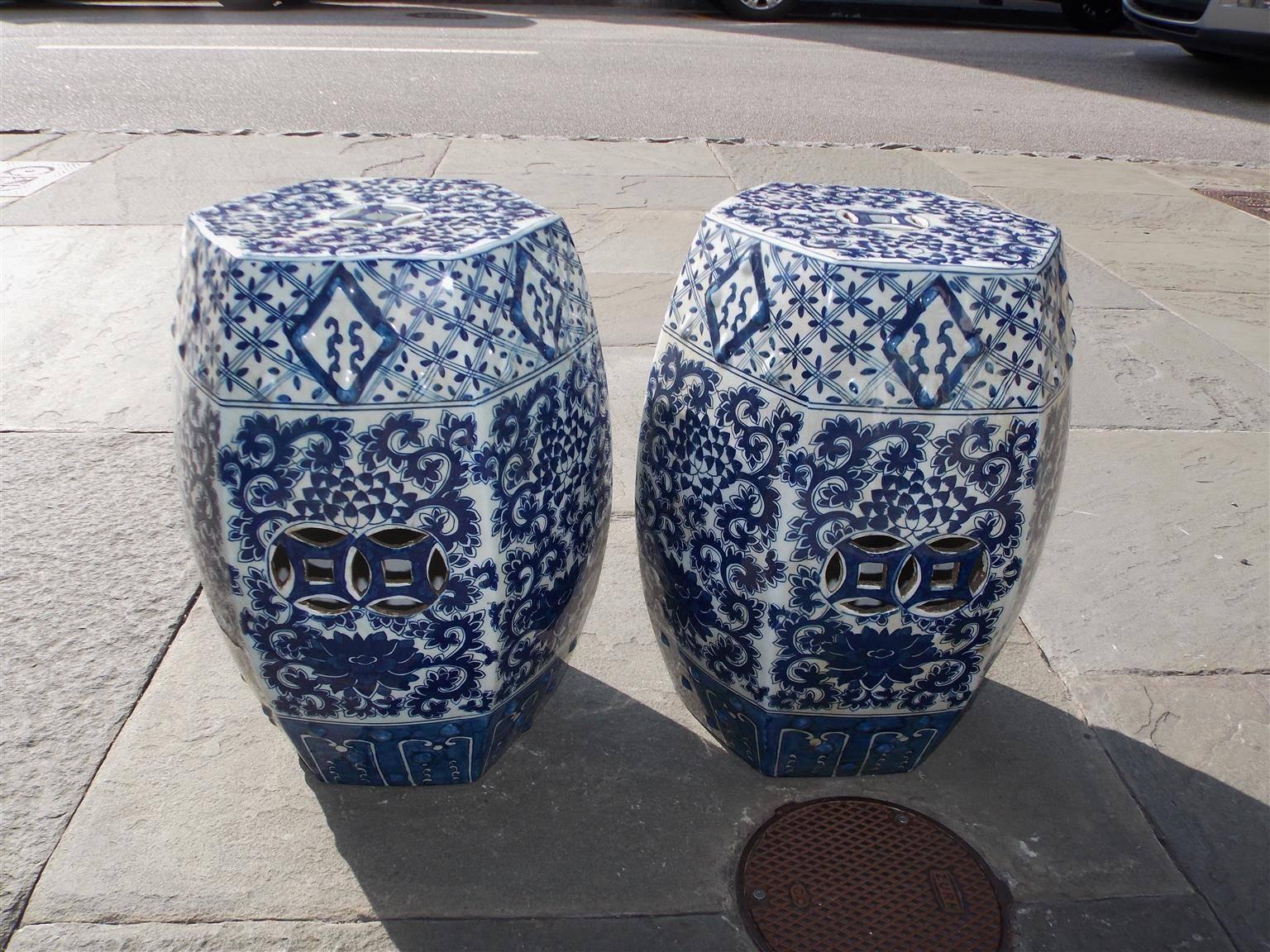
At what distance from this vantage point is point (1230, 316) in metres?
5.08

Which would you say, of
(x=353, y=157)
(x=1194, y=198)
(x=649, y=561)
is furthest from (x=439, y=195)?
(x=1194, y=198)

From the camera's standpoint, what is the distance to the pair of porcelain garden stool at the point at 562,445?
1754mm

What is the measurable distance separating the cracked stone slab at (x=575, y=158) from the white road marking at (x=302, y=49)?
10.9ft

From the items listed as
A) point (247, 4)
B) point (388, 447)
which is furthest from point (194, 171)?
point (247, 4)

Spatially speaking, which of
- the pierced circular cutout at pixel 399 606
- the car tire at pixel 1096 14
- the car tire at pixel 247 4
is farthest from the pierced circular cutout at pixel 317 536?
the car tire at pixel 1096 14

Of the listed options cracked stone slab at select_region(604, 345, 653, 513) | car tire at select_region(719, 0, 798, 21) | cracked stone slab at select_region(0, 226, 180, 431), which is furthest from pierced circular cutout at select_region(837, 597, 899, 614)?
car tire at select_region(719, 0, 798, 21)

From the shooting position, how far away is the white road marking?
962cm

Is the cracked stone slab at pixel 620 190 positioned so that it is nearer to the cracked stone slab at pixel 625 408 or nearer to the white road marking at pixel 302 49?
the cracked stone slab at pixel 625 408

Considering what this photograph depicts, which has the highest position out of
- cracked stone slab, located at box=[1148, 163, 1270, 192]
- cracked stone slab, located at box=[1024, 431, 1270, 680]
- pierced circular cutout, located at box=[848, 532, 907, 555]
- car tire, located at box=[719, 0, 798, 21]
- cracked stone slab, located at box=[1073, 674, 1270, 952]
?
car tire, located at box=[719, 0, 798, 21]

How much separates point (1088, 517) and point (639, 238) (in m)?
2.70

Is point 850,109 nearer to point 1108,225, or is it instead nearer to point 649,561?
point 1108,225

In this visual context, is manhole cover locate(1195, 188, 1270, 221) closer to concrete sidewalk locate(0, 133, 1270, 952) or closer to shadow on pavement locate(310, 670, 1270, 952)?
concrete sidewalk locate(0, 133, 1270, 952)

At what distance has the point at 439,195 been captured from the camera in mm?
2113

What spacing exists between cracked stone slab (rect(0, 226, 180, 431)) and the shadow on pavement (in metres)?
1.65
